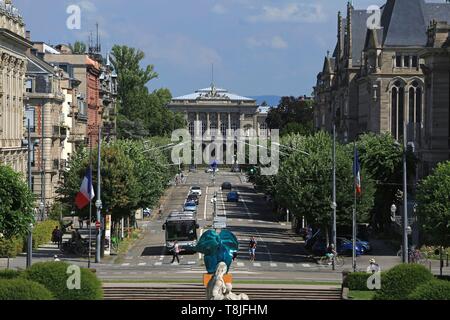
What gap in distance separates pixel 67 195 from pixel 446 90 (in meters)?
29.8

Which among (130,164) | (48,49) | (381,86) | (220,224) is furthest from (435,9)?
(130,164)

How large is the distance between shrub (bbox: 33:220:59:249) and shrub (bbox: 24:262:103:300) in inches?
1362

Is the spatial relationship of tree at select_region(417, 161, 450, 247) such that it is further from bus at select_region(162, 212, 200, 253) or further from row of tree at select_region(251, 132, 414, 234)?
bus at select_region(162, 212, 200, 253)

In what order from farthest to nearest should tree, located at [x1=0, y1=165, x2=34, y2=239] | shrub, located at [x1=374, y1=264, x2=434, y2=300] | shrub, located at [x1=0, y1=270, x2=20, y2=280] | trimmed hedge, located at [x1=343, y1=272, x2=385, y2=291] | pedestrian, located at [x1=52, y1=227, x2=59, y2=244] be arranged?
pedestrian, located at [x1=52, y1=227, x2=59, y2=244] → tree, located at [x1=0, y1=165, x2=34, y2=239] → trimmed hedge, located at [x1=343, y1=272, x2=385, y2=291] → shrub, located at [x1=0, y1=270, x2=20, y2=280] → shrub, located at [x1=374, y1=264, x2=434, y2=300]

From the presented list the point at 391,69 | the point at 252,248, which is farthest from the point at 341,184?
the point at 391,69

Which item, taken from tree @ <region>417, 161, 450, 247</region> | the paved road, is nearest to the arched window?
the paved road

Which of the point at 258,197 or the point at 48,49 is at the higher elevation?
the point at 48,49

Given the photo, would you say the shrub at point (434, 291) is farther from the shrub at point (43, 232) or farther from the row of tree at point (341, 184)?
the shrub at point (43, 232)

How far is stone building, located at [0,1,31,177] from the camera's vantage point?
3708 inches

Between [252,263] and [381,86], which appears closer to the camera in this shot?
[252,263]

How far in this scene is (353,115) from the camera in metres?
160

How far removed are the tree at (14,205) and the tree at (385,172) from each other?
1404 inches
